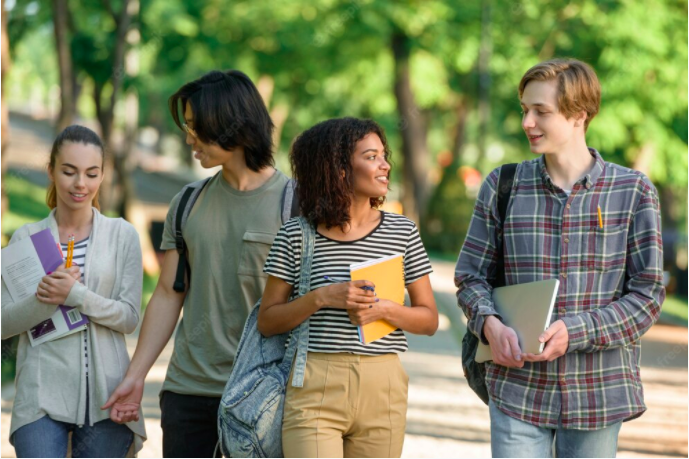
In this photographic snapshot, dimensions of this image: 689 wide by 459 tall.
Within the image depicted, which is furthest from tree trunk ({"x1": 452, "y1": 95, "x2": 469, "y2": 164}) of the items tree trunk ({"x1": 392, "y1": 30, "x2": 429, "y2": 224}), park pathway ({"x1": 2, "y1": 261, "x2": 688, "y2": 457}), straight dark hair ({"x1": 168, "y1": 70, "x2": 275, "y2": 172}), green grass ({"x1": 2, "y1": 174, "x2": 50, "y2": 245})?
Answer: straight dark hair ({"x1": 168, "y1": 70, "x2": 275, "y2": 172})

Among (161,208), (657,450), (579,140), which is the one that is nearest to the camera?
(579,140)

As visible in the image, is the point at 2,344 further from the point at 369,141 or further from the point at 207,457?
the point at 369,141

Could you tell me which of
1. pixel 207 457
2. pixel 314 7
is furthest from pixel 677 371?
pixel 314 7

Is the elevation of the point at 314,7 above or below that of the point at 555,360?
above

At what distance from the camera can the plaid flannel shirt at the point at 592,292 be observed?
346 cm

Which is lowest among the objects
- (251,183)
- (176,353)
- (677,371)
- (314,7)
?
(677,371)

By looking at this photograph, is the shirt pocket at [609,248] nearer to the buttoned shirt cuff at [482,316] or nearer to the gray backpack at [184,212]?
the buttoned shirt cuff at [482,316]

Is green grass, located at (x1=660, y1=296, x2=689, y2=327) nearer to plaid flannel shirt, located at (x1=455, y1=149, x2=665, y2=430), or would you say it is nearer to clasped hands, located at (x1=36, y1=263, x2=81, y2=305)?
plaid flannel shirt, located at (x1=455, y1=149, x2=665, y2=430)

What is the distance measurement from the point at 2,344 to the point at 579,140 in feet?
7.68

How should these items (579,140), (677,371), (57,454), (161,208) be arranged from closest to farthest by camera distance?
(579,140)
(57,454)
(677,371)
(161,208)

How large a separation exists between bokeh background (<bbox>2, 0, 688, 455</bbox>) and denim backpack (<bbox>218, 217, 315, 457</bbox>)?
22.2 feet

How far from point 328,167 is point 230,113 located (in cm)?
66

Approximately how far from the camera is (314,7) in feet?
89.8

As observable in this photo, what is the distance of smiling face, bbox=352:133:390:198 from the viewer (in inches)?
138
